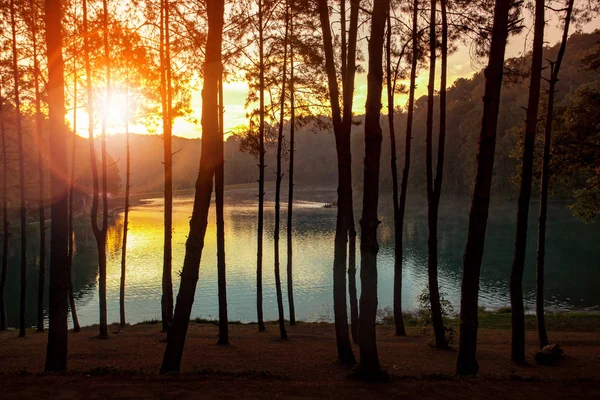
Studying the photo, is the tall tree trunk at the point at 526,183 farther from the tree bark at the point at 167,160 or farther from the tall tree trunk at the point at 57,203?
the tree bark at the point at 167,160

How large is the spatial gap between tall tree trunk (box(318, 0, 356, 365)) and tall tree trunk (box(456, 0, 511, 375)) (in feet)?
8.42

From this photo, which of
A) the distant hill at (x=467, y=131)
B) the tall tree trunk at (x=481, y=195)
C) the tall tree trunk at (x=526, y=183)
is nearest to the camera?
the tall tree trunk at (x=481, y=195)

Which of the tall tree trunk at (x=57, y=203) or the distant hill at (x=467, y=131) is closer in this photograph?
the tall tree trunk at (x=57, y=203)

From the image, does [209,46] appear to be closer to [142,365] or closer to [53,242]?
[53,242]

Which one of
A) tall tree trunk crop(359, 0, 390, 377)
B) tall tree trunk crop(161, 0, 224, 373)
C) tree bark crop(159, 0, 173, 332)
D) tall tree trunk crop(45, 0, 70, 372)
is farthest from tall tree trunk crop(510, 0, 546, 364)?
tree bark crop(159, 0, 173, 332)

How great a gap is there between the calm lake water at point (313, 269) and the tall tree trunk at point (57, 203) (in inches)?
537

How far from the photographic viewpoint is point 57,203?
836 centimetres

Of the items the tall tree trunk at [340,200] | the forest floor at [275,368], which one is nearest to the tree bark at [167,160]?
the forest floor at [275,368]

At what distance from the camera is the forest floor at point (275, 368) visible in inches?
237

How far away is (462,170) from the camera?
77.0m

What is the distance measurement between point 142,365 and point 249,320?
38.7 feet

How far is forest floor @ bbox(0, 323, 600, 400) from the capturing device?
6.01m

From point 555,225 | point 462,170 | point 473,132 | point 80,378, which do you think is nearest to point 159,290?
point 80,378

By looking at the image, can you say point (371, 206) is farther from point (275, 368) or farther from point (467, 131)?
point (467, 131)
